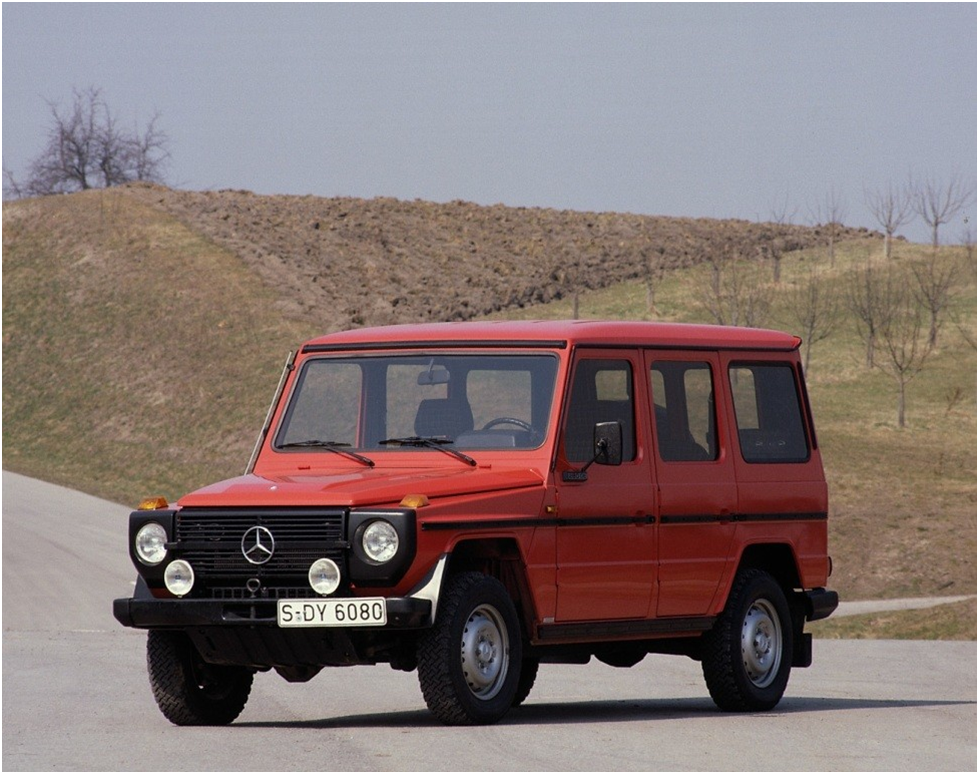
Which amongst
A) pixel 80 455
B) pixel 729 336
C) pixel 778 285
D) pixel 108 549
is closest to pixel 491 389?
Result: pixel 729 336

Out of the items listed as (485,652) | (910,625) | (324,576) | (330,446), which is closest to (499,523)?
(485,652)

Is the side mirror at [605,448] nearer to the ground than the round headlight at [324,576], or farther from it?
farther from it

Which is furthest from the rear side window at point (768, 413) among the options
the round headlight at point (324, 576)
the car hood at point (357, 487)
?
the round headlight at point (324, 576)

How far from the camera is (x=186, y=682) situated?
9922mm

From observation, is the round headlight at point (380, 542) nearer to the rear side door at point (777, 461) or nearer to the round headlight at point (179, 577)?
the round headlight at point (179, 577)

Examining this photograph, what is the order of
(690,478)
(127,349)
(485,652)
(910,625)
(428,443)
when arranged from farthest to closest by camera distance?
1. (127,349)
2. (910,625)
3. (690,478)
4. (428,443)
5. (485,652)

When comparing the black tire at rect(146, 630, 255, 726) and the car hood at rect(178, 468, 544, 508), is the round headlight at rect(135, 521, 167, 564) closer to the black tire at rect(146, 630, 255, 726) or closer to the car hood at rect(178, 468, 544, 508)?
the car hood at rect(178, 468, 544, 508)

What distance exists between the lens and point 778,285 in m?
67.4

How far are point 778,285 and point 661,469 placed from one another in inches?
2264

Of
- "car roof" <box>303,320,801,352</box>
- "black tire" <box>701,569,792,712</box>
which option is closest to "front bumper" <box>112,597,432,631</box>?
"car roof" <box>303,320,801,352</box>

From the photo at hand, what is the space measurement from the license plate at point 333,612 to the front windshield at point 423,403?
1.57m

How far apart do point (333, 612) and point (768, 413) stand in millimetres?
4145

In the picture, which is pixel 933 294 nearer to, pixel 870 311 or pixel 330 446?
pixel 870 311

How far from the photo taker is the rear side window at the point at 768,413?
38.6 feet
